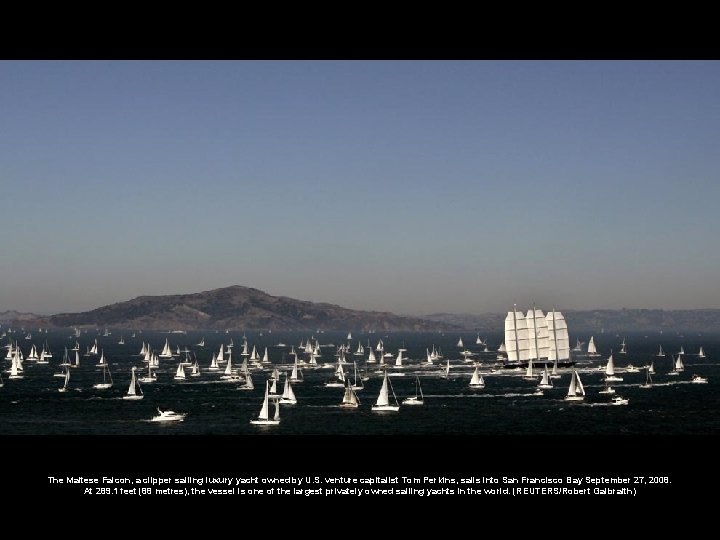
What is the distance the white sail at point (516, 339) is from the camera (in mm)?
128125

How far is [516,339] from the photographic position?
128375 millimetres

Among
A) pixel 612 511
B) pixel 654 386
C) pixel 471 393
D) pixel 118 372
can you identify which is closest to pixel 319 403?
pixel 471 393

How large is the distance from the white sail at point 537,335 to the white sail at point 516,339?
81cm

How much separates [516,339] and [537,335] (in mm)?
2885

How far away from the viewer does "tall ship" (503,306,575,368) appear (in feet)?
416

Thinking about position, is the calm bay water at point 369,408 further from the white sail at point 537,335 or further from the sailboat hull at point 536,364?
the white sail at point 537,335

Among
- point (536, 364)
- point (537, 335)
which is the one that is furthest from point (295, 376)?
Result: point (537, 335)

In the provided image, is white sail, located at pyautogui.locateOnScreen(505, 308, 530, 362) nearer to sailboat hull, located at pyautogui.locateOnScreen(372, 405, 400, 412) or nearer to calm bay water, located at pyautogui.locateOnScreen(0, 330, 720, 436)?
calm bay water, located at pyautogui.locateOnScreen(0, 330, 720, 436)

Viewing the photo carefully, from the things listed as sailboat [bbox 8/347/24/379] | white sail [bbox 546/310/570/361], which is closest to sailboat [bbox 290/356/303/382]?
sailboat [bbox 8/347/24/379]

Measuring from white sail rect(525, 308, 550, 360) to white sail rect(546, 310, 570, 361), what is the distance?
0.55 m

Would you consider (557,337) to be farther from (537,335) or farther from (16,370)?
(16,370)

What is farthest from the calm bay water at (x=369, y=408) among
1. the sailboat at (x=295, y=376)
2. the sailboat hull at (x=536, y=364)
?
the sailboat hull at (x=536, y=364)

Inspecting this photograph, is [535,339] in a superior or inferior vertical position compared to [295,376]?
superior

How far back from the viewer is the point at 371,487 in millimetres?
13578
